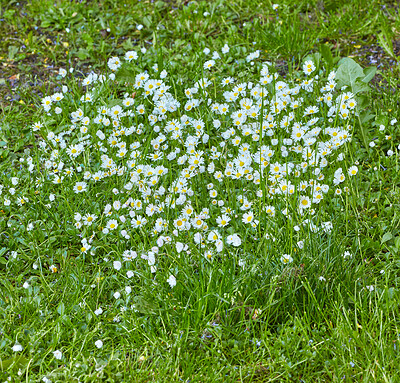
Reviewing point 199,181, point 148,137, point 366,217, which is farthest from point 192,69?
point 366,217

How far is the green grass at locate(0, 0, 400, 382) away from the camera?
2459 millimetres

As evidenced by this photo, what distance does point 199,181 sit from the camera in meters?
3.43

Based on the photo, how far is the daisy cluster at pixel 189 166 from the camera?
302 cm

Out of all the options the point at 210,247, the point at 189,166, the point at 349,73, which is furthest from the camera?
the point at 349,73

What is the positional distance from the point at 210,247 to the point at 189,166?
0.65 metres

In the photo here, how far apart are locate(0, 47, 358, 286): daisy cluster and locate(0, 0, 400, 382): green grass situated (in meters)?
0.02

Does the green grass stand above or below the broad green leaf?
below

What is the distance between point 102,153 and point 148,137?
0.37 metres

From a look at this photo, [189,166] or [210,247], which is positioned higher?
[189,166]

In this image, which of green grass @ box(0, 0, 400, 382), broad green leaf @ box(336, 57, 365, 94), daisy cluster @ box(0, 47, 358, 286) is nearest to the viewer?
green grass @ box(0, 0, 400, 382)

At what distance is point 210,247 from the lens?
2973 millimetres

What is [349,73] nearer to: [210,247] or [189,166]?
[189,166]

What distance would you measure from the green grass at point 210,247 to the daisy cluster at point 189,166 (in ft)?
0.07

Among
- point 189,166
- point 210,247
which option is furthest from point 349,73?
point 210,247
